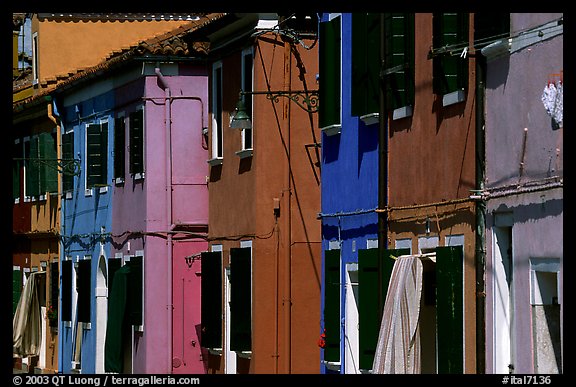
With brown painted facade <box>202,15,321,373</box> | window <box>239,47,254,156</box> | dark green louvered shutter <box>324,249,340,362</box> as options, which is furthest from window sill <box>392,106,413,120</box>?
window <box>239,47,254,156</box>

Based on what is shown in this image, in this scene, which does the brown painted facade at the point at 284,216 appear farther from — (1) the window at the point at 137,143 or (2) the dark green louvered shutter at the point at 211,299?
(1) the window at the point at 137,143

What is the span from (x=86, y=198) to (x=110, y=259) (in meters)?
2.61

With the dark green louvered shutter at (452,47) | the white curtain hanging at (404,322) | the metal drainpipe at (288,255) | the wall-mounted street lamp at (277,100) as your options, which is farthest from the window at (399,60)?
the metal drainpipe at (288,255)

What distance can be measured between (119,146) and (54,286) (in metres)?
6.75

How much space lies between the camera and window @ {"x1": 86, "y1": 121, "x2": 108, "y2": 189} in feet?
118

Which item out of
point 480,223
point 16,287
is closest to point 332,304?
point 480,223

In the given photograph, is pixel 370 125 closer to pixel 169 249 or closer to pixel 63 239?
pixel 169 249

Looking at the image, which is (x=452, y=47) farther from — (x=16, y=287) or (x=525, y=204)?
(x=16, y=287)

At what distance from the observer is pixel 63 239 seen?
129 ft

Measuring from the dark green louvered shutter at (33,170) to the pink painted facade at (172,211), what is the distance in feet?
28.3

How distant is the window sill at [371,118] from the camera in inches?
812

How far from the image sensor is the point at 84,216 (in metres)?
37.7

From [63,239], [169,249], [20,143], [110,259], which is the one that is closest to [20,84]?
[20,143]
